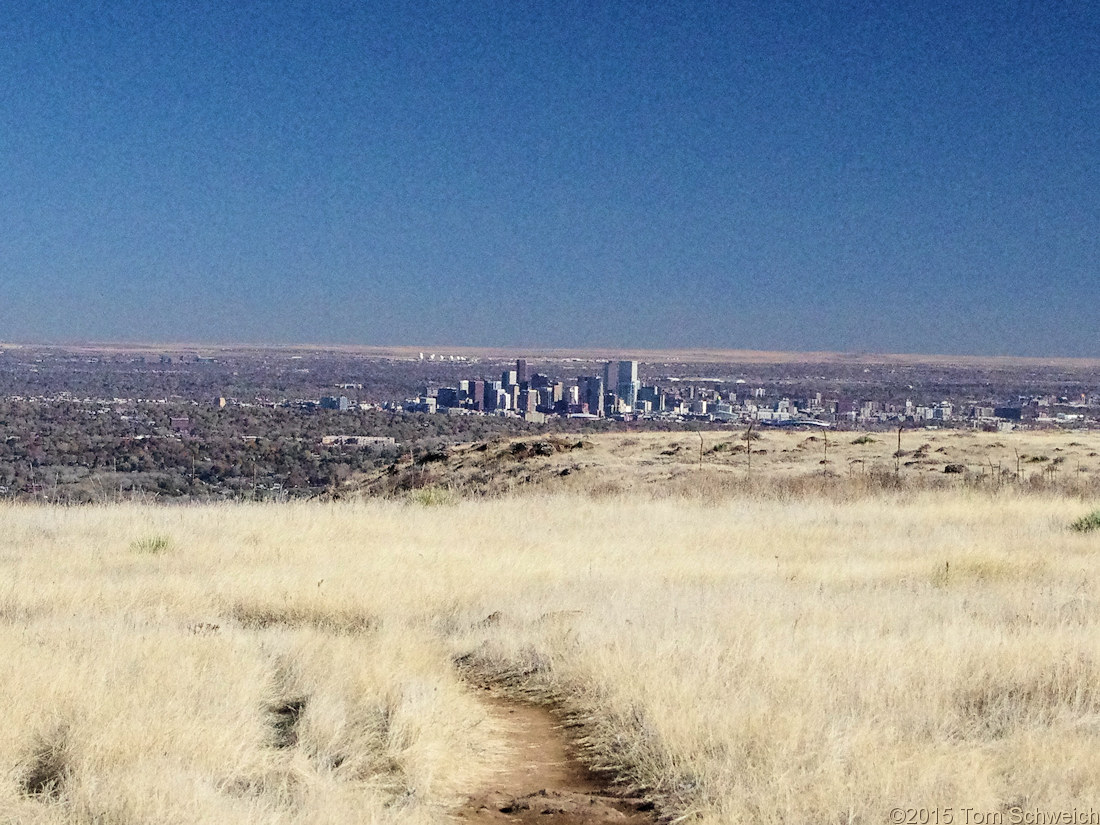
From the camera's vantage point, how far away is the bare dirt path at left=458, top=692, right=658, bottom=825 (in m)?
5.04

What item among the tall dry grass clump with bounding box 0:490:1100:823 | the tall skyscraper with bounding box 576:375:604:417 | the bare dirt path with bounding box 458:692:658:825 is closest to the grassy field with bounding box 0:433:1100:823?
the tall dry grass clump with bounding box 0:490:1100:823

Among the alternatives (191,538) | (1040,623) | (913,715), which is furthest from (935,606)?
(191,538)

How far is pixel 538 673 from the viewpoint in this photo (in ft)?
24.7

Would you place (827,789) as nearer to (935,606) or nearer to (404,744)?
(404,744)

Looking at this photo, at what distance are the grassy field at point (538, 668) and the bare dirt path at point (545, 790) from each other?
129 mm

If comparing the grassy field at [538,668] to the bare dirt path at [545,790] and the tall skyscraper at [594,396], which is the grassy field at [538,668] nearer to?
the bare dirt path at [545,790]

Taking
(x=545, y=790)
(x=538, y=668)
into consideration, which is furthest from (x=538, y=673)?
(x=545, y=790)

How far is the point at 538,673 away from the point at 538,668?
129 millimetres

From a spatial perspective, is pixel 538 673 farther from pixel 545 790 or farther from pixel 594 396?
pixel 594 396

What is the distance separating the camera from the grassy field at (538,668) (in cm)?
496

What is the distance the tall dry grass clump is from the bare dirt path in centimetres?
14

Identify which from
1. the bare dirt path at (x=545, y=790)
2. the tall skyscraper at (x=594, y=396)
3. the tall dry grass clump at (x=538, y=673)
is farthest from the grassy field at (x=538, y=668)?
the tall skyscraper at (x=594, y=396)

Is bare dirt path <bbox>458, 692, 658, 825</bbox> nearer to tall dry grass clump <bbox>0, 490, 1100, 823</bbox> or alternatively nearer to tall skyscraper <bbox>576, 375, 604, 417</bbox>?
tall dry grass clump <bbox>0, 490, 1100, 823</bbox>

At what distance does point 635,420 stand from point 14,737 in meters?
58.2
